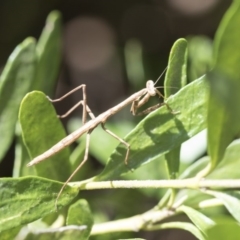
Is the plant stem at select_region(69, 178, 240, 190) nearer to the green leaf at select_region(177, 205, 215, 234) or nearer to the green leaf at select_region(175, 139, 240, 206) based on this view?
the green leaf at select_region(177, 205, 215, 234)

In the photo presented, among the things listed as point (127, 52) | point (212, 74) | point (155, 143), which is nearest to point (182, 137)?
point (155, 143)

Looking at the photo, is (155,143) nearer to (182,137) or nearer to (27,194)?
(182,137)

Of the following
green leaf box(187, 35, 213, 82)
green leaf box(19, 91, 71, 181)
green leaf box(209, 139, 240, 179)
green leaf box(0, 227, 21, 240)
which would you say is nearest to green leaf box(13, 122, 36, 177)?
green leaf box(19, 91, 71, 181)

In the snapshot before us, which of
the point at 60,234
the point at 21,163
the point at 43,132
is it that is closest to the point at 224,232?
the point at 60,234

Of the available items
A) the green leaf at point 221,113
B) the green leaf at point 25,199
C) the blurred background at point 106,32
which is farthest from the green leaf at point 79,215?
the blurred background at point 106,32

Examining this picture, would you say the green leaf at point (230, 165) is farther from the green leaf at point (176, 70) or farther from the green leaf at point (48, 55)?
the green leaf at point (48, 55)

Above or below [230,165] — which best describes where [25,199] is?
above

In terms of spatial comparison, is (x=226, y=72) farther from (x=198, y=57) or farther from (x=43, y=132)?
(x=198, y=57)
